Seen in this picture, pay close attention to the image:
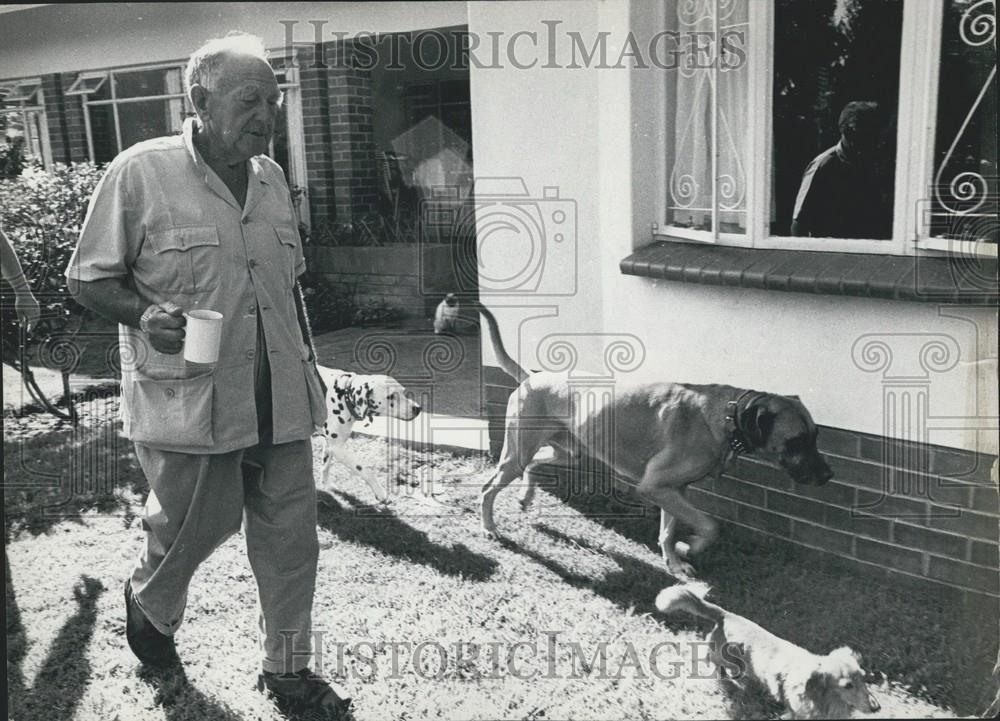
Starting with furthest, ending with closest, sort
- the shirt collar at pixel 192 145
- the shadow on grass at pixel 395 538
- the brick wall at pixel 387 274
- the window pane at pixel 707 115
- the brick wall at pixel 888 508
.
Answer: the brick wall at pixel 387 274
the shadow on grass at pixel 395 538
the window pane at pixel 707 115
the brick wall at pixel 888 508
the shirt collar at pixel 192 145

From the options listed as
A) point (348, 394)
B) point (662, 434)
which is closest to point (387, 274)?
point (348, 394)

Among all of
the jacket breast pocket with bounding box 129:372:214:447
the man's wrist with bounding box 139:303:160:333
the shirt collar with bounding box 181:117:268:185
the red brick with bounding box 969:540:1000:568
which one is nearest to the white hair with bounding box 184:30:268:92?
the shirt collar with bounding box 181:117:268:185

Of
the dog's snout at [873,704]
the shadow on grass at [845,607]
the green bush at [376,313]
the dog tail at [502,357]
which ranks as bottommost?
the dog's snout at [873,704]

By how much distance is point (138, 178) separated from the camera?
10.2ft

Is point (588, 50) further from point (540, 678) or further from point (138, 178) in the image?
point (540, 678)

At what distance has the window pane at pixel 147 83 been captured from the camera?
199 inches

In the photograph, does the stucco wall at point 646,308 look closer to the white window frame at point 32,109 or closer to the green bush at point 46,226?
the white window frame at point 32,109

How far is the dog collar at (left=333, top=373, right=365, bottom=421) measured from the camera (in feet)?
16.2

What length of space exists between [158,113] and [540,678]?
385 cm

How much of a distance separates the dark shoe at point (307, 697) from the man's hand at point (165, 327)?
126 centimetres

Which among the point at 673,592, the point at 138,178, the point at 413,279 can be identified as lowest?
the point at 673,592

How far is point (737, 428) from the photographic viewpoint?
3.88 m

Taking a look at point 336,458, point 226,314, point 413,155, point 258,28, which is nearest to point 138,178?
point 226,314

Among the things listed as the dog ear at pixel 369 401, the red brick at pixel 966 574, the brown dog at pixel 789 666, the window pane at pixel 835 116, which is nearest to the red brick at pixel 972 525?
the red brick at pixel 966 574
